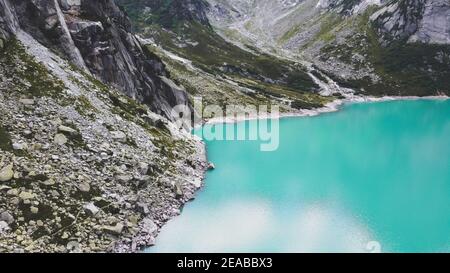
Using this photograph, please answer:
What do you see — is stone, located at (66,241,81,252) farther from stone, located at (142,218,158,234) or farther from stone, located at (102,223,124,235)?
stone, located at (142,218,158,234)

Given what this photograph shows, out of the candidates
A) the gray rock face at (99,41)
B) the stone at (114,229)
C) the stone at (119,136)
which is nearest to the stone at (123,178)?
the stone at (114,229)

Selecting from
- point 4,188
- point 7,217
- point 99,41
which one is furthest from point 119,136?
point 99,41

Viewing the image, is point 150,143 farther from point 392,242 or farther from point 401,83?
point 401,83

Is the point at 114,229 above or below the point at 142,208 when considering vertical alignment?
below

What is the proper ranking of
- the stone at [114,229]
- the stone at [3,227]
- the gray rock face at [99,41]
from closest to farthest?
the stone at [3,227] < the stone at [114,229] < the gray rock face at [99,41]

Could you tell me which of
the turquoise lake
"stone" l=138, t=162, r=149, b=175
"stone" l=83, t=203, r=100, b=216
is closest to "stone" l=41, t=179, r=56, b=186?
"stone" l=83, t=203, r=100, b=216

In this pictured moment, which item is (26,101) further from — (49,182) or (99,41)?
(99,41)

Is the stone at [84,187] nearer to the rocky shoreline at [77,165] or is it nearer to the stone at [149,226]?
the rocky shoreline at [77,165]
